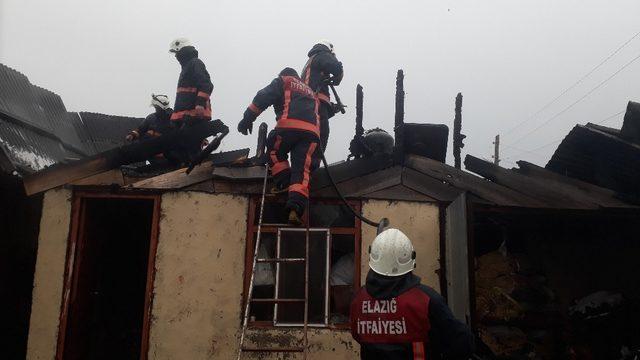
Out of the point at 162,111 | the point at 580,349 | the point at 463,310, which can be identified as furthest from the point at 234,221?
the point at 580,349

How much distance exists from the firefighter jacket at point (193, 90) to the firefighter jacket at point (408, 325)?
14.6ft

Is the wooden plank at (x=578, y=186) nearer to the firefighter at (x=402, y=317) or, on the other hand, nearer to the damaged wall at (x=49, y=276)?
the firefighter at (x=402, y=317)

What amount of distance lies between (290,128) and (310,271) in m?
1.70

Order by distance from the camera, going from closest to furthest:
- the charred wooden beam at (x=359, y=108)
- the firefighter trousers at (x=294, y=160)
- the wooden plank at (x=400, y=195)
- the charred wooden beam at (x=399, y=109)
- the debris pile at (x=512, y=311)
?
1. the firefighter trousers at (x=294, y=160)
2. the wooden plank at (x=400, y=195)
3. the debris pile at (x=512, y=311)
4. the charred wooden beam at (x=399, y=109)
5. the charred wooden beam at (x=359, y=108)

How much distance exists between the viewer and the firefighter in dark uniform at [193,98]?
652cm

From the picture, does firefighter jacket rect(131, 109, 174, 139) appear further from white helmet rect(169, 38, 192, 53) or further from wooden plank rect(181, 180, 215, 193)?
wooden plank rect(181, 180, 215, 193)

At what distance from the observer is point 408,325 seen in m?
2.83

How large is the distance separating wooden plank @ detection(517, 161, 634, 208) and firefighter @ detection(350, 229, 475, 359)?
12.8 ft

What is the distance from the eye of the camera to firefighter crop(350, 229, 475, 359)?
9.17 feet

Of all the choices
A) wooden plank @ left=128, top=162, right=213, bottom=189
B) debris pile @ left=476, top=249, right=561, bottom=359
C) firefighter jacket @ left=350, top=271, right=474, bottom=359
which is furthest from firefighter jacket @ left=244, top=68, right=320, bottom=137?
debris pile @ left=476, top=249, right=561, bottom=359

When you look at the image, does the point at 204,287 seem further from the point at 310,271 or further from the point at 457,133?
the point at 457,133

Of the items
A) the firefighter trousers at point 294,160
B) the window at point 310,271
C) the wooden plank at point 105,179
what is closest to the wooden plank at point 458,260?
the window at point 310,271

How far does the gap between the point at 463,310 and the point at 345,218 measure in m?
1.82

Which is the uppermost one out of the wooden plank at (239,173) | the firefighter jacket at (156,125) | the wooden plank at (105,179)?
the firefighter jacket at (156,125)
